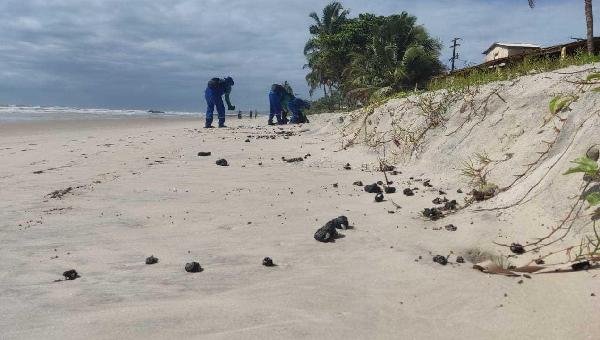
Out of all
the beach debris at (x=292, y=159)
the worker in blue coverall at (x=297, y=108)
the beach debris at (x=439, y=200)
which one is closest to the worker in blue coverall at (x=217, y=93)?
the worker in blue coverall at (x=297, y=108)

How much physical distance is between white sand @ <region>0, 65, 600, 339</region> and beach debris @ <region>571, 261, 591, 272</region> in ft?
0.35

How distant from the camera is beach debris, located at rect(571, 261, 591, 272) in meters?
3.22

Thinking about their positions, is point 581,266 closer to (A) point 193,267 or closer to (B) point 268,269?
(B) point 268,269

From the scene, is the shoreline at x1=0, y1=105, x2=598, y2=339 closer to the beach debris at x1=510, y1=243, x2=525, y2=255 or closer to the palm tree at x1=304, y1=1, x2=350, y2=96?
the beach debris at x1=510, y1=243, x2=525, y2=255

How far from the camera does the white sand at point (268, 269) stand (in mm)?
2707

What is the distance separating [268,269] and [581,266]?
84.1 inches

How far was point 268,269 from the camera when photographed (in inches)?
146

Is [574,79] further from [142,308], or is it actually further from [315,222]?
[142,308]

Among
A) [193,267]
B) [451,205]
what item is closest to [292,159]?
[451,205]

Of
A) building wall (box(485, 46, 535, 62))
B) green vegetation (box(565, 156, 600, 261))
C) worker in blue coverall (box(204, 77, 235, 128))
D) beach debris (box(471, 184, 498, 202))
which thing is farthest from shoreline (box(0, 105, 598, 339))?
building wall (box(485, 46, 535, 62))

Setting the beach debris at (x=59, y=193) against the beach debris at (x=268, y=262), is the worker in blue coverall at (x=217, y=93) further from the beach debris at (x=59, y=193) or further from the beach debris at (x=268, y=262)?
the beach debris at (x=268, y=262)

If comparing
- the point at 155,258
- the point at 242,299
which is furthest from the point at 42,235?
the point at 242,299

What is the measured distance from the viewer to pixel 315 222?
502 cm

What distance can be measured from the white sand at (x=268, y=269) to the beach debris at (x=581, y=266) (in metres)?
0.11
